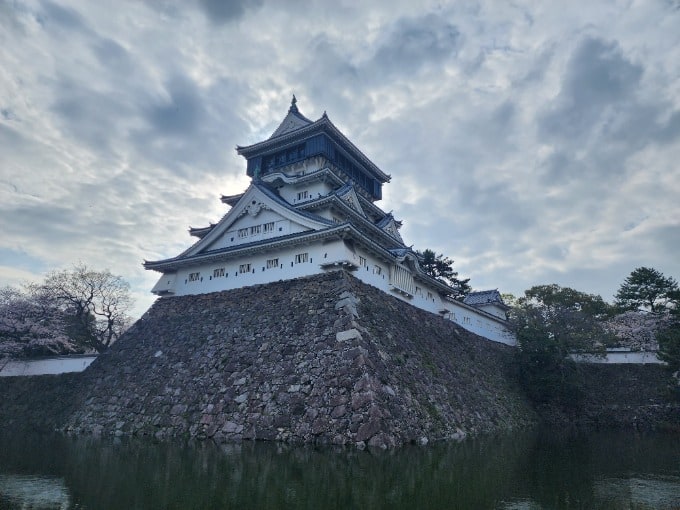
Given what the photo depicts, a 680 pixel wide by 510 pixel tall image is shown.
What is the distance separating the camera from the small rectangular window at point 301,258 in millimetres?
18641

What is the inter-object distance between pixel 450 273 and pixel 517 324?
46.8ft

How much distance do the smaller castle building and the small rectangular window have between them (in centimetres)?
5

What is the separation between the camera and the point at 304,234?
1812 centimetres

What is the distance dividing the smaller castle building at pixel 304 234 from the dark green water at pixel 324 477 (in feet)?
27.9

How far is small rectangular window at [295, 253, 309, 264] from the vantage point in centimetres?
1864

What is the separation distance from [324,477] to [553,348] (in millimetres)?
21613

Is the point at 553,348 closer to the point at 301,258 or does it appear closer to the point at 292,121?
the point at 301,258

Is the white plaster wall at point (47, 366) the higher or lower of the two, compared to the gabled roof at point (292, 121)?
lower

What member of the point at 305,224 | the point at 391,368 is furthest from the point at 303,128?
the point at 391,368

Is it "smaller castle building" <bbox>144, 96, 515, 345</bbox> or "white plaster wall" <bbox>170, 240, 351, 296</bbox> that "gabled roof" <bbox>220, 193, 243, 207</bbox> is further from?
"white plaster wall" <bbox>170, 240, 351, 296</bbox>

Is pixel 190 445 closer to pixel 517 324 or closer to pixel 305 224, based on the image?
pixel 305 224

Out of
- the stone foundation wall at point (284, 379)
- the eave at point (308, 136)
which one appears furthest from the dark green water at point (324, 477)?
the eave at point (308, 136)

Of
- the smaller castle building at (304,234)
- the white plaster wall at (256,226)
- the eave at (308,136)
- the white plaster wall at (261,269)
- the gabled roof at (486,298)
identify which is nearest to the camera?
the white plaster wall at (261,269)

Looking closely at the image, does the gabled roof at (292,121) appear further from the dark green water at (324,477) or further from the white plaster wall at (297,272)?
the dark green water at (324,477)
